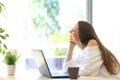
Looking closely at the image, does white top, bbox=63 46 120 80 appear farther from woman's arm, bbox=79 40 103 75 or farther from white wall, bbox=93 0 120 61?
white wall, bbox=93 0 120 61

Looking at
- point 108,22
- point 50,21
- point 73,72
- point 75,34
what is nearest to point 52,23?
point 50,21

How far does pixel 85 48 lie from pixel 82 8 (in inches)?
59.7

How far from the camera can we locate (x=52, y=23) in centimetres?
373

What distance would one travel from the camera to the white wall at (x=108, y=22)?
130 inches

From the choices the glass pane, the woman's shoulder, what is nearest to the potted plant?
the woman's shoulder

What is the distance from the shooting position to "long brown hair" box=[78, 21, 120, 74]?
2.38m

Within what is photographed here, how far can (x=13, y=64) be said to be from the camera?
2541 mm

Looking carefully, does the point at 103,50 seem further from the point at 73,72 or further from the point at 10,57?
the point at 10,57

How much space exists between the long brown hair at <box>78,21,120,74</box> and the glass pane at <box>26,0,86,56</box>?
3.88ft

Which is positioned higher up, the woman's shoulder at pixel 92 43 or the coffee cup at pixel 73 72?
the woman's shoulder at pixel 92 43

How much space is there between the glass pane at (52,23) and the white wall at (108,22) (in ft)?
1.04

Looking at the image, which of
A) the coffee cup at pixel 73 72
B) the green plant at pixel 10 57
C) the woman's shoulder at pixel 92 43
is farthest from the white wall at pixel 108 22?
the green plant at pixel 10 57

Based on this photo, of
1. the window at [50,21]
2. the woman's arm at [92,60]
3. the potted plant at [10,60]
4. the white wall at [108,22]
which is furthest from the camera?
the window at [50,21]

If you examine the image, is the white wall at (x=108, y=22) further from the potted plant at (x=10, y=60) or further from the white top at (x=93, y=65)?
the potted plant at (x=10, y=60)
